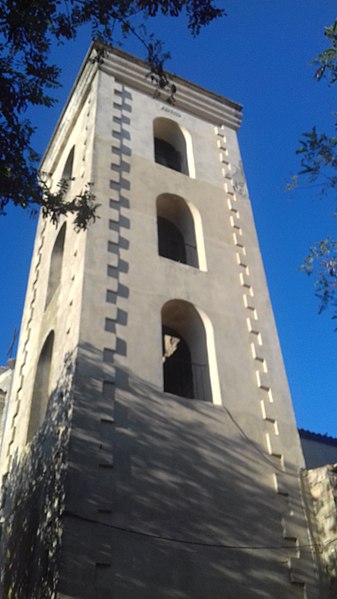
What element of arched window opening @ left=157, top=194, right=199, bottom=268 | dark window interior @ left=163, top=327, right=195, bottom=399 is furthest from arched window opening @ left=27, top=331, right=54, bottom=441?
arched window opening @ left=157, top=194, right=199, bottom=268

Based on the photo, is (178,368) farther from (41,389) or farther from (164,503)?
(164,503)

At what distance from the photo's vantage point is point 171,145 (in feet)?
56.9

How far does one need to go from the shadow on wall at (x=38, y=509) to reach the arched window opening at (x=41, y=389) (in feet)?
2.17

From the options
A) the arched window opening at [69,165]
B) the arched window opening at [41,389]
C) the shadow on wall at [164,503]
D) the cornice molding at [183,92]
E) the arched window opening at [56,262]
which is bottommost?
the shadow on wall at [164,503]

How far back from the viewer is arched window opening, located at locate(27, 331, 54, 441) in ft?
38.0

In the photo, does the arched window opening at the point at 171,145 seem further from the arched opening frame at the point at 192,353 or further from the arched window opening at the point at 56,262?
the arched opening frame at the point at 192,353

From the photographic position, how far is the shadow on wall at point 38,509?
7906 mm

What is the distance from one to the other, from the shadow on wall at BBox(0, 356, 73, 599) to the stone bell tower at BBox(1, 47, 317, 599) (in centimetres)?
12

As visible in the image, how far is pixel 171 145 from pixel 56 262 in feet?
17.6

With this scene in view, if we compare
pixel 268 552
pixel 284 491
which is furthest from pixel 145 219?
pixel 268 552

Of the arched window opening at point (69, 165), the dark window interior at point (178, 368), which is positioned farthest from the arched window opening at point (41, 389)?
the arched window opening at point (69, 165)

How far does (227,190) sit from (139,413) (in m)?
7.86

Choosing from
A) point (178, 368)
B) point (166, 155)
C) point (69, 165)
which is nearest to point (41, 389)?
point (178, 368)

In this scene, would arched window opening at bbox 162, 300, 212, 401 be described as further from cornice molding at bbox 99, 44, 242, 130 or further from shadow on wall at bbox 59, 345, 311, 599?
cornice molding at bbox 99, 44, 242, 130
